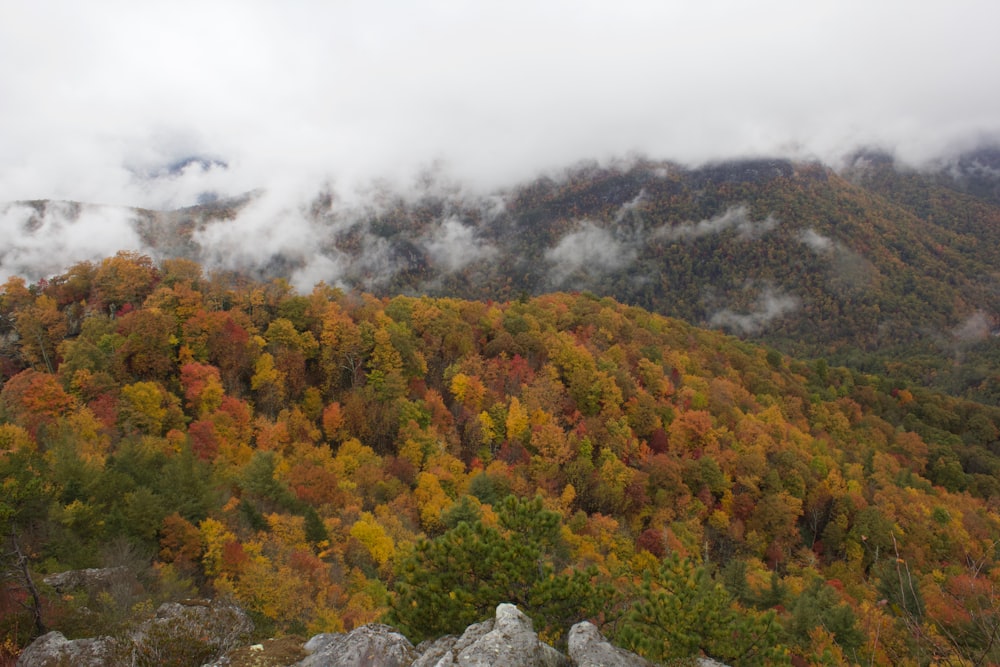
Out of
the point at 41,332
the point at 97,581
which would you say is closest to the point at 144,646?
the point at 97,581

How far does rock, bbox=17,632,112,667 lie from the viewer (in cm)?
1638

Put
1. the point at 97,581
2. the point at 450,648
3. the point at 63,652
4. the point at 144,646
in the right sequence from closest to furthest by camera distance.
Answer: the point at 450,648 < the point at 144,646 < the point at 63,652 < the point at 97,581

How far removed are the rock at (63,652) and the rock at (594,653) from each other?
14800mm

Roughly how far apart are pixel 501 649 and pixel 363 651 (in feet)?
13.9

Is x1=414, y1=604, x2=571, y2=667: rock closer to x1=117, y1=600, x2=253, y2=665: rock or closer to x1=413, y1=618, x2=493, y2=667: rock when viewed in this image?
x1=413, y1=618, x2=493, y2=667: rock

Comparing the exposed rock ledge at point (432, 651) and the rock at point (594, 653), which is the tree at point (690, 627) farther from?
the rock at point (594, 653)

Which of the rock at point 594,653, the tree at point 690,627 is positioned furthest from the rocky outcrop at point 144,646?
the tree at point 690,627

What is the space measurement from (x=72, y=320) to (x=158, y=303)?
10955 mm

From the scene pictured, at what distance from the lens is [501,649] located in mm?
13273

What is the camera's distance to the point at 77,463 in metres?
30.2

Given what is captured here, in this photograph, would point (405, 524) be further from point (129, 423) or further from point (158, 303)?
point (158, 303)

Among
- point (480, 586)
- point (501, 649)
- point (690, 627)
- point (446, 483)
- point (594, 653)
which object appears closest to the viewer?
point (501, 649)

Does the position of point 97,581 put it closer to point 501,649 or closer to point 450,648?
point 450,648

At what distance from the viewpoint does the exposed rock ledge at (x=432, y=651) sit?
13336 millimetres
